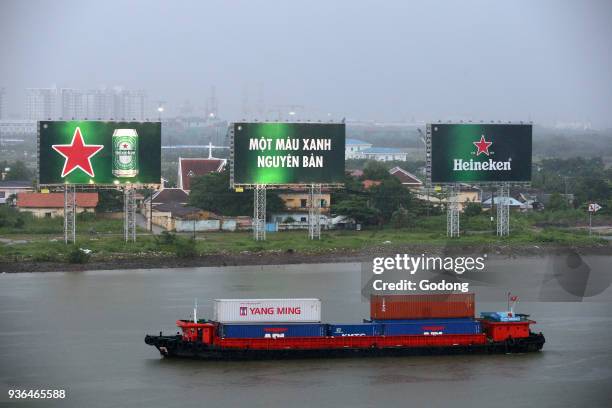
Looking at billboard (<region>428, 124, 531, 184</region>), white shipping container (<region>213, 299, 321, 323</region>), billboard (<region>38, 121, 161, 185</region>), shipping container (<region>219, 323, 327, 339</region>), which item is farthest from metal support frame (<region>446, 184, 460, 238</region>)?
shipping container (<region>219, 323, 327, 339</region>)

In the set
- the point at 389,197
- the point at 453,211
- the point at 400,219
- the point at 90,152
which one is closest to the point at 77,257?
the point at 90,152

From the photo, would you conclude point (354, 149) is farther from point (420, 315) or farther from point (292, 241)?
point (420, 315)

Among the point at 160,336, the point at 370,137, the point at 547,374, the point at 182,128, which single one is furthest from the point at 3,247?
the point at 182,128

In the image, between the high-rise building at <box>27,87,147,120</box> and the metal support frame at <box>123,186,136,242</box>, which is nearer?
the metal support frame at <box>123,186,136,242</box>

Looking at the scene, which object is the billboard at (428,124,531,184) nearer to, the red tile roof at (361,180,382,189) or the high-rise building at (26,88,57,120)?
the red tile roof at (361,180,382,189)

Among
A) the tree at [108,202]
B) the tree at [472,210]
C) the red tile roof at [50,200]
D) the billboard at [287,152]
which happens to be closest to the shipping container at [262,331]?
the billboard at [287,152]

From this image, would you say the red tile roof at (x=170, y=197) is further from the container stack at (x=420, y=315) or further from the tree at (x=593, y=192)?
the container stack at (x=420, y=315)

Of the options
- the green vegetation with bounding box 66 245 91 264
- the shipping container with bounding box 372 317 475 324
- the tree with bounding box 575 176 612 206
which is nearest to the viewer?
the shipping container with bounding box 372 317 475 324
